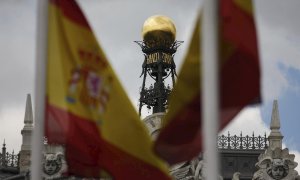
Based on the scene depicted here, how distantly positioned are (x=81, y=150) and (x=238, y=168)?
122 ft

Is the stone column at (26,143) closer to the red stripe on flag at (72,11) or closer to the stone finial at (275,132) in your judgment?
the stone finial at (275,132)

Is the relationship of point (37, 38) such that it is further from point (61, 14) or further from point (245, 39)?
point (245, 39)

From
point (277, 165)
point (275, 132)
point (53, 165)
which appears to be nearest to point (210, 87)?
point (53, 165)

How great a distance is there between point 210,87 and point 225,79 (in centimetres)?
98

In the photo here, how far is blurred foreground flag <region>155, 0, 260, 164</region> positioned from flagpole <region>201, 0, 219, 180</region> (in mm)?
420

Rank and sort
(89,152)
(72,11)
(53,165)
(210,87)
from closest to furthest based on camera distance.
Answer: (210,87) → (89,152) → (72,11) → (53,165)

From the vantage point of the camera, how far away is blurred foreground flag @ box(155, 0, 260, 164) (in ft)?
65.3

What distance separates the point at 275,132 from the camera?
58062 millimetres

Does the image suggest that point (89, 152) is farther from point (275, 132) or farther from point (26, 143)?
point (275, 132)

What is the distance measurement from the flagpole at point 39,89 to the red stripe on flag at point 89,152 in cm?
35

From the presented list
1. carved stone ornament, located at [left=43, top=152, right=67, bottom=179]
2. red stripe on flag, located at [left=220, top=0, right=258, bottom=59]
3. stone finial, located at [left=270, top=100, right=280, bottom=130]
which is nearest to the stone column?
carved stone ornament, located at [left=43, top=152, right=67, bottom=179]

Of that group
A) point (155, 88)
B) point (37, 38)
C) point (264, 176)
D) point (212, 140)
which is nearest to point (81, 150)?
point (37, 38)

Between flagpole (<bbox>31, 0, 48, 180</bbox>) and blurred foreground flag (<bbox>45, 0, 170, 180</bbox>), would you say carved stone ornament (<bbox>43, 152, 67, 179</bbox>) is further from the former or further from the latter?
flagpole (<bbox>31, 0, 48, 180</bbox>)

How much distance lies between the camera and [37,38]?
75.3ft
